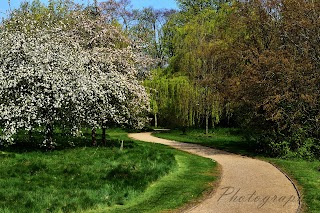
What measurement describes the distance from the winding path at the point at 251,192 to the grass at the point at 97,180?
657mm

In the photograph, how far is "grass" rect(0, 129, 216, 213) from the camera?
1030 cm

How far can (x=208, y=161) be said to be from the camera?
60.5 feet

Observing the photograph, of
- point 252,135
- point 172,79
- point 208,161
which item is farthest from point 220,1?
point 208,161

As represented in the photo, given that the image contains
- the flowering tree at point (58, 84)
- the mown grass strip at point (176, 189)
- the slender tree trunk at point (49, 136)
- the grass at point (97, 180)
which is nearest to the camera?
the grass at point (97, 180)

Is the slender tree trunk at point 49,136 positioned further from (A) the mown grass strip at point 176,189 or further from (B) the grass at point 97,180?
(A) the mown grass strip at point 176,189

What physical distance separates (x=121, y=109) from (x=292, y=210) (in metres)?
12.6

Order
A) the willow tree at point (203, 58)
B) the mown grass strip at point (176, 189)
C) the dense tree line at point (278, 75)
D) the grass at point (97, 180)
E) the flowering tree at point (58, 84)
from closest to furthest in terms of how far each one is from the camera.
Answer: the grass at point (97, 180)
the mown grass strip at point (176, 189)
the flowering tree at point (58, 84)
the dense tree line at point (278, 75)
the willow tree at point (203, 58)

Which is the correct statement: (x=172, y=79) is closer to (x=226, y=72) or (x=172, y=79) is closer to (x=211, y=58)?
(x=211, y=58)

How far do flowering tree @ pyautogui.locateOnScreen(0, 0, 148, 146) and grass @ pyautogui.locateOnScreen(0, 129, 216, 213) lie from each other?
179cm

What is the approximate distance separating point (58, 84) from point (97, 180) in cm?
668

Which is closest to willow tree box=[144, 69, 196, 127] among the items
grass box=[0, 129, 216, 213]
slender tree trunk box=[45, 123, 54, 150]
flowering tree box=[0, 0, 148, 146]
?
flowering tree box=[0, 0, 148, 146]

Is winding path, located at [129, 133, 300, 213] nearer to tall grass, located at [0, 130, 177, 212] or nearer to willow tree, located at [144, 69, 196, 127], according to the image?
tall grass, located at [0, 130, 177, 212]

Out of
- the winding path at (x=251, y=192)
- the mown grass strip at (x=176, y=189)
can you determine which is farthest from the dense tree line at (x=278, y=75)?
the mown grass strip at (x=176, y=189)

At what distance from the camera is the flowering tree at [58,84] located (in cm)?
1720
